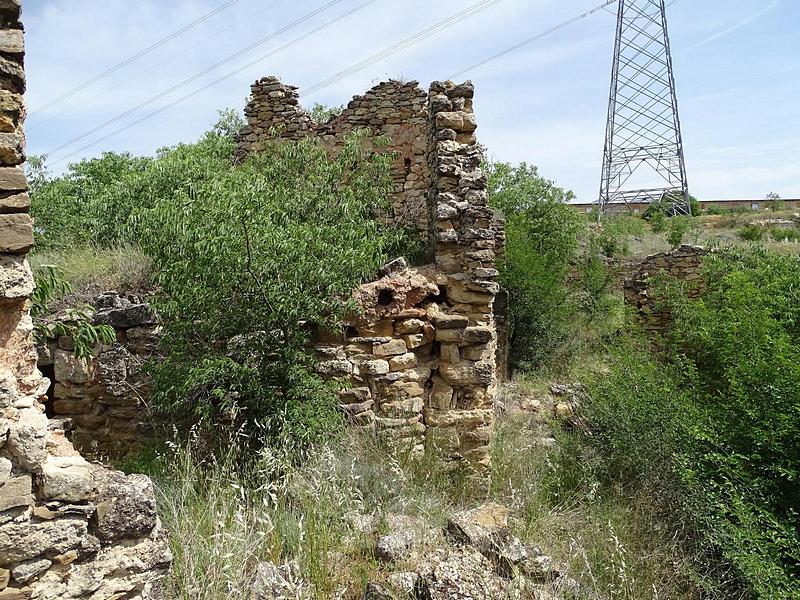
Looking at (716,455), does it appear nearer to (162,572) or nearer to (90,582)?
(162,572)

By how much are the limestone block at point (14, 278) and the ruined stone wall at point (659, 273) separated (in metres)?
9.76

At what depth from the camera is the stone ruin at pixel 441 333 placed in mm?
5781

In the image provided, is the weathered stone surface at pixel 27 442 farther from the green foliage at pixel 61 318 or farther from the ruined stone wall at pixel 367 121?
the ruined stone wall at pixel 367 121

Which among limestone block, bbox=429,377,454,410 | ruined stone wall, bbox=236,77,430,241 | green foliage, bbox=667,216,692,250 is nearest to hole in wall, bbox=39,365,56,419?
limestone block, bbox=429,377,454,410

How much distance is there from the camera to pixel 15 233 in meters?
2.73

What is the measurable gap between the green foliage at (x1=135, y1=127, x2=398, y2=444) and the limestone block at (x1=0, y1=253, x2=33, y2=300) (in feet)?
5.77

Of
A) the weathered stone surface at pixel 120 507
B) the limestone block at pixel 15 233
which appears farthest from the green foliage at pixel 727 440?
the limestone block at pixel 15 233

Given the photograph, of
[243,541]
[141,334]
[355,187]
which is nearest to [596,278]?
[355,187]

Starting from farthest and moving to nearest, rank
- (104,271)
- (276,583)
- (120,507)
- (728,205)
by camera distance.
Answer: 1. (728,205)
2. (104,271)
3. (276,583)
4. (120,507)

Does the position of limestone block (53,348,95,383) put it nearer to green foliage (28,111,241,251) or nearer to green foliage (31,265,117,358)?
green foliage (31,265,117,358)

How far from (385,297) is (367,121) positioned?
5822 mm

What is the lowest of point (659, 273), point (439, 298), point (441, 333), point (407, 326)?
point (441, 333)

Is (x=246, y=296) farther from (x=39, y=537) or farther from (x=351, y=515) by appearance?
(x=39, y=537)

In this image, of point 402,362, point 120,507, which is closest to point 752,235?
point 402,362
